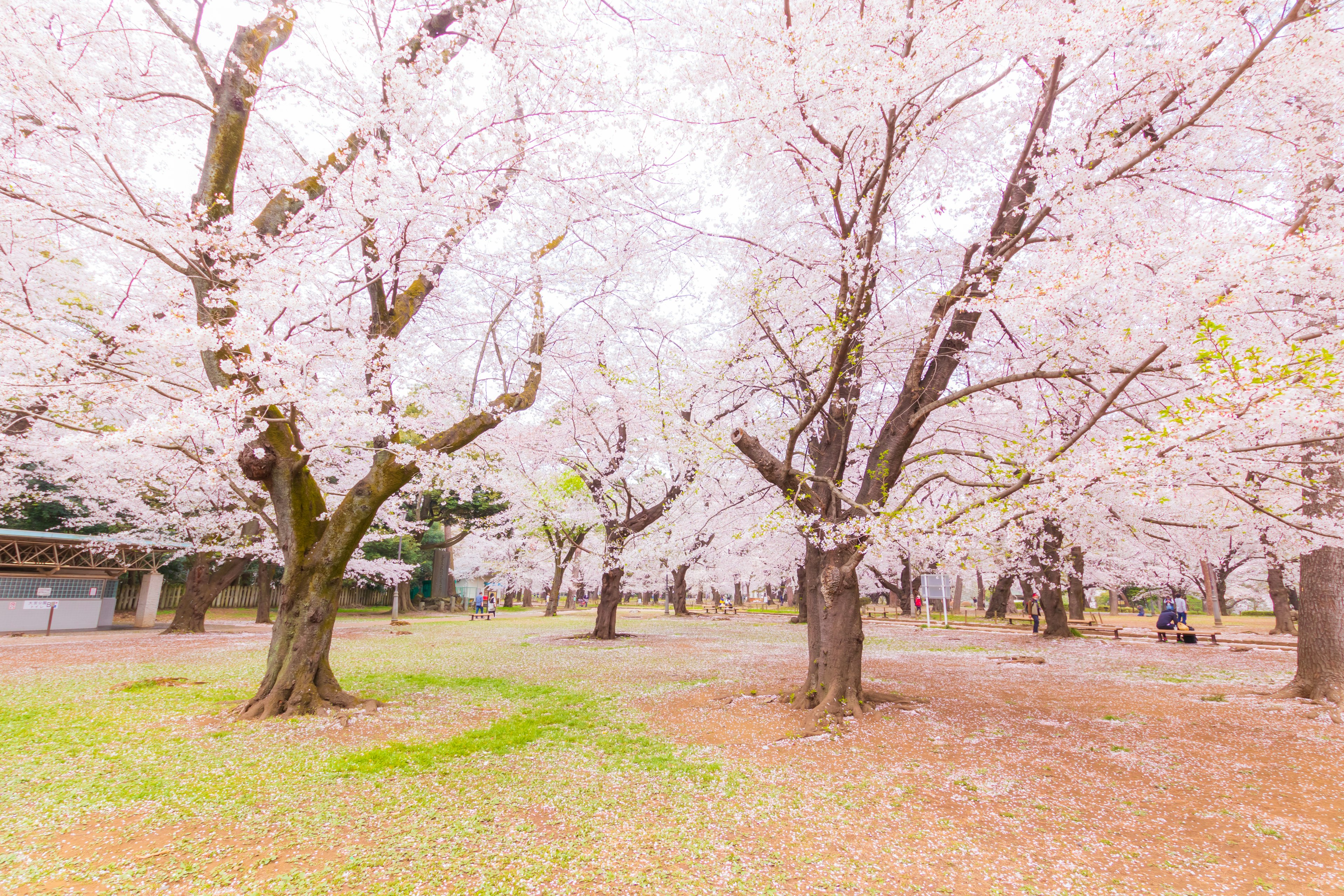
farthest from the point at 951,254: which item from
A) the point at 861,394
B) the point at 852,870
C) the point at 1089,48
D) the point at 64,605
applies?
the point at 64,605

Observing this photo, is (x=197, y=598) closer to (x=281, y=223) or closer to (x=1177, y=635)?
(x=281, y=223)

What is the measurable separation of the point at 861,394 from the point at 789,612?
3073cm

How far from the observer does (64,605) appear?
17.2 m

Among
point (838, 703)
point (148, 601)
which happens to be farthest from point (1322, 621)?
point (148, 601)

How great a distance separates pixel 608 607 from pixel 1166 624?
1838cm

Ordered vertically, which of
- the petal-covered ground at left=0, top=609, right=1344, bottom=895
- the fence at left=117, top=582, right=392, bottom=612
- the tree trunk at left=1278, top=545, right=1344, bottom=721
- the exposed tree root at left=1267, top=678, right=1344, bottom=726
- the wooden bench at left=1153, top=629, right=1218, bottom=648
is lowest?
the fence at left=117, top=582, right=392, bottom=612

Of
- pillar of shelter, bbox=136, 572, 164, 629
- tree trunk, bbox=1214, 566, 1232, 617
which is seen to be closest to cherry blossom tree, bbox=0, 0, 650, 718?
pillar of shelter, bbox=136, 572, 164, 629

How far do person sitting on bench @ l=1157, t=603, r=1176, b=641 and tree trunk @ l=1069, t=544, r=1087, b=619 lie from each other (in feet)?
9.27

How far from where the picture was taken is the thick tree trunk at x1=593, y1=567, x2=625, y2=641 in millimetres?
18531

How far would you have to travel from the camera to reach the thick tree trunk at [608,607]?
18.5 meters

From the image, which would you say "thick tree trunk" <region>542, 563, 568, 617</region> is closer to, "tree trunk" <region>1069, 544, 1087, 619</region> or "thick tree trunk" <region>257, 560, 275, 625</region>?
"thick tree trunk" <region>257, 560, 275, 625</region>

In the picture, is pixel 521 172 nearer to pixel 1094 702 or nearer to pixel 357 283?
pixel 357 283

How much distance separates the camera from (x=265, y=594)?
2245 cm

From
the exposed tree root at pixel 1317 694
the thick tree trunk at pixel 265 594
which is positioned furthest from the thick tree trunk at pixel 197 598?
the exposed tree root at pixel 1317 694
